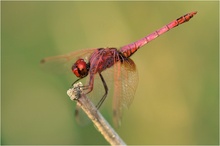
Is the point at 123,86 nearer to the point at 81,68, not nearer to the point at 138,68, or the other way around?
the point at 81,68

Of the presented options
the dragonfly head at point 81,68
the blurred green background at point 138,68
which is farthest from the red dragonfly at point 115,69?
the blurred green background at point 138,68

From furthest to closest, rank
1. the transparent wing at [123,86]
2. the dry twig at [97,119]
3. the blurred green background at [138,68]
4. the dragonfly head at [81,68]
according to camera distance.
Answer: the blurred green background at [138,68]
the dragonfly head at [81,68]
the transparent wing at [123,86]
the dry twig at [97,119]

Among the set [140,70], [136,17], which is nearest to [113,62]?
[140,70]

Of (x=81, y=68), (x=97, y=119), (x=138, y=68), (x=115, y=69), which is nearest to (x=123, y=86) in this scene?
(x=115, y=69)

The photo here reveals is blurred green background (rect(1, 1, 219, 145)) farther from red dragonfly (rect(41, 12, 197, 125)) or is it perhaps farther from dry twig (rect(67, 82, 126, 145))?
dry twig (rect(67, 82, 126, 145))

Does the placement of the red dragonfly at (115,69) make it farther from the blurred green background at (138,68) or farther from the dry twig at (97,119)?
the blurred green background at (138,68)

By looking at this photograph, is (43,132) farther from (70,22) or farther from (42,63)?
(70,22)
